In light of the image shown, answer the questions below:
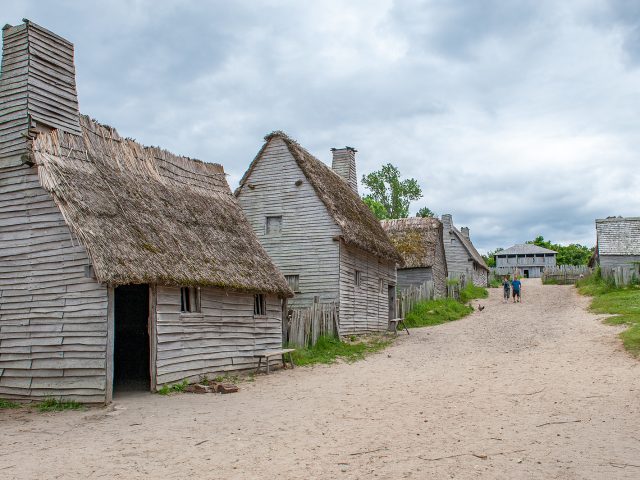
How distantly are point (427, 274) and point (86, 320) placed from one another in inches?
1072

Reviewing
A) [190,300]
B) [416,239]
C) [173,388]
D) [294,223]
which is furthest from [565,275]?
[173,388]

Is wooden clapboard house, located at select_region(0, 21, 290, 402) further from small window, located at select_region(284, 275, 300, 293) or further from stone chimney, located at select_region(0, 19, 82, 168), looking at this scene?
small window, located at select_region(284, 275, 300, 293)

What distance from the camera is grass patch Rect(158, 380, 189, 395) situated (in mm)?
12774

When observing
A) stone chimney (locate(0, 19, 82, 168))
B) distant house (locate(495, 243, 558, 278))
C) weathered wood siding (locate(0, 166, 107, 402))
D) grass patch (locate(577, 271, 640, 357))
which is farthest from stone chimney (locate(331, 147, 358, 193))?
distant house (locate(495, 243, 558, 278))

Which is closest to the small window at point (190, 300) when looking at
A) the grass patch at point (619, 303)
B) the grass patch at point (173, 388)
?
the grass patch at point (173, 388)

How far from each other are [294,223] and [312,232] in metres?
0.97

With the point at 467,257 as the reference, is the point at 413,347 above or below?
below

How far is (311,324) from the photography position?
1972 cm

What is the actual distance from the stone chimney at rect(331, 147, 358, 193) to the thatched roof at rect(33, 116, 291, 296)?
11569mm

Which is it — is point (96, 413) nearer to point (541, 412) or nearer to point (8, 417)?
point (8, 417)

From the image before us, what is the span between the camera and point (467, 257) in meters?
51.6

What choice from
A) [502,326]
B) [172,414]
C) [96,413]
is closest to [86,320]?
[96,413]

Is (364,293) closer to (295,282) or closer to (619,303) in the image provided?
(295,282)

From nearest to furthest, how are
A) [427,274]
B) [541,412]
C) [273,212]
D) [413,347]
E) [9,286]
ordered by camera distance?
[541,412] → [9,286] → [413,347] → [273,212] → [427,274]
